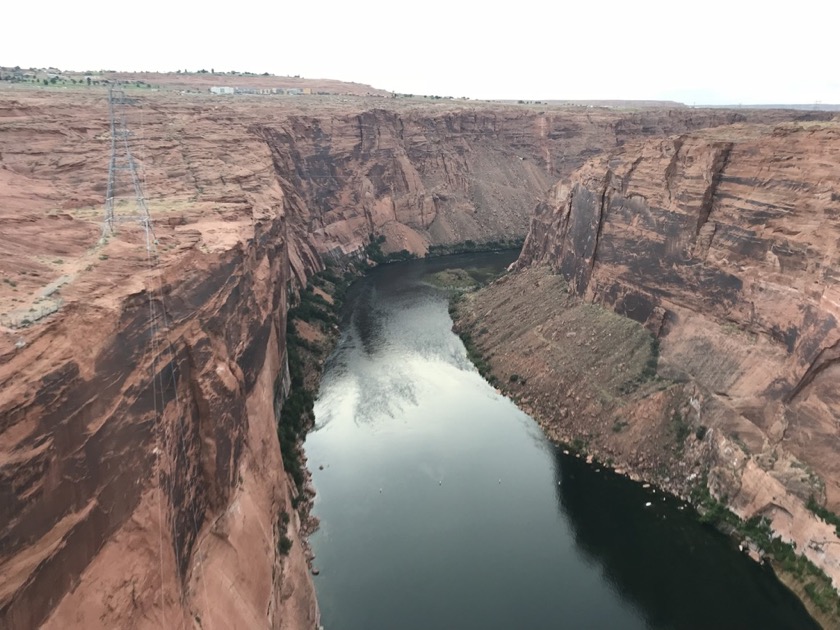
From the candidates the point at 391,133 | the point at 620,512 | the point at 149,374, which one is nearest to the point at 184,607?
the point at 149,374

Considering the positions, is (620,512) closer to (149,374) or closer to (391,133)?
(149,374)

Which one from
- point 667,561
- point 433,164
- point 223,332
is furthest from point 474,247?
point 223,332

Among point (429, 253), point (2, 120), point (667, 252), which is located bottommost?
point (429, 253)

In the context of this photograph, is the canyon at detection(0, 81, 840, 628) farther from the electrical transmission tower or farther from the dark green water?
the dark green water

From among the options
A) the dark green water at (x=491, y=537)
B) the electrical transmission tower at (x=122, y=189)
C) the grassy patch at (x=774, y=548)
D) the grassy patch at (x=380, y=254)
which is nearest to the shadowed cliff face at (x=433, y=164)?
the grassy patch at (x=380, y=254)

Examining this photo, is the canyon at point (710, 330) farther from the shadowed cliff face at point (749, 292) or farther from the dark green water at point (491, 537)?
the dark green water at point (491, 537)
